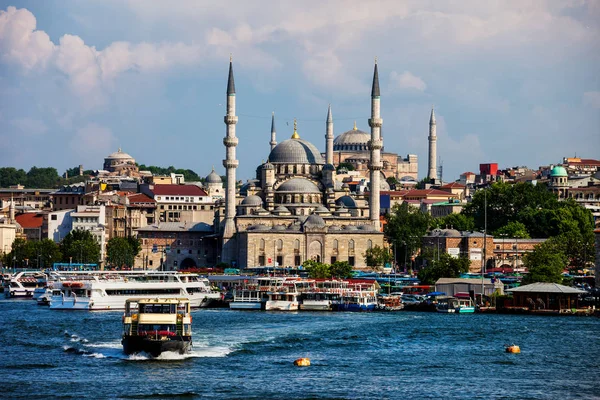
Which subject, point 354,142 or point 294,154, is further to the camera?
point 354,142

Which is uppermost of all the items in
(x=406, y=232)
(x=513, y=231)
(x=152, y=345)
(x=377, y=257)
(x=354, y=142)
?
(x=354, y=142)

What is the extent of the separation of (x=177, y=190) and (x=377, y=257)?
3978 cm

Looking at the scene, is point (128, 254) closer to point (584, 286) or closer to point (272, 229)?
point (272, 229)

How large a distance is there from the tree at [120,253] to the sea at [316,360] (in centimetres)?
4364

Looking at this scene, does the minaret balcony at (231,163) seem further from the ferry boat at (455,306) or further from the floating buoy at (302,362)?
the floating buoy at (302,362)

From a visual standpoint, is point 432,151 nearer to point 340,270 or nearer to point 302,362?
point 340,270

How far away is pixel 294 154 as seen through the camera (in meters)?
120

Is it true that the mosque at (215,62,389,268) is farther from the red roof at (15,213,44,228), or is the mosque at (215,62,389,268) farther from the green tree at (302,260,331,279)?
the red roof at (15,213,44,228)

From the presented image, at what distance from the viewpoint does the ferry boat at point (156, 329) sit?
4791 centimetres

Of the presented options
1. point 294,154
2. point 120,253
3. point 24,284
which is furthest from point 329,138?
point 24,284

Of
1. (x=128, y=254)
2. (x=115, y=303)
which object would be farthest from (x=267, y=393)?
(x=128, y=254)

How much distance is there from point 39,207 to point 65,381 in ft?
373

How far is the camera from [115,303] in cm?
7612

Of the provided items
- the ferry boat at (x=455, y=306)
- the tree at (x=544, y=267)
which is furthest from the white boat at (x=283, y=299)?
the tree at (x=544, y=267)
